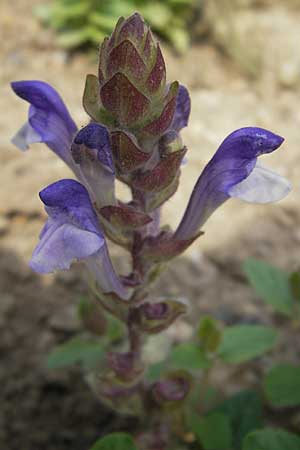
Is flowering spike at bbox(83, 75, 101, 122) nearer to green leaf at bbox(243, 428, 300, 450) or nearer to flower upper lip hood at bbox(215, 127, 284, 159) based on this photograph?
flower upper lip hood at bbox(215, 127, 284, 159)

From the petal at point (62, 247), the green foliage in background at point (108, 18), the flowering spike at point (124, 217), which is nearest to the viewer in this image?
the petal at point (62, 247)

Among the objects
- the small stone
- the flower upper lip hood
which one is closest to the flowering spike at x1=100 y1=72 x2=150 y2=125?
the flower upper lip hood

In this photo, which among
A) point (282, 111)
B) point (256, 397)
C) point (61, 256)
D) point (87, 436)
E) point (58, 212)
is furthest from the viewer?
point (282, 111)

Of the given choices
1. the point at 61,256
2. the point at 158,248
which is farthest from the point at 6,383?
the point at 61,256

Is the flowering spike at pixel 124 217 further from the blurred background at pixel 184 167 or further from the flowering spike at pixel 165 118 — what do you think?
the blurred background at pixel 184 167

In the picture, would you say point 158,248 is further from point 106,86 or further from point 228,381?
point 228,381

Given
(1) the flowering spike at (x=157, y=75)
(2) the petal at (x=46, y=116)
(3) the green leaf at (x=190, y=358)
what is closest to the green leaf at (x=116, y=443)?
(3) the green leaf at (x=190, y=358)
